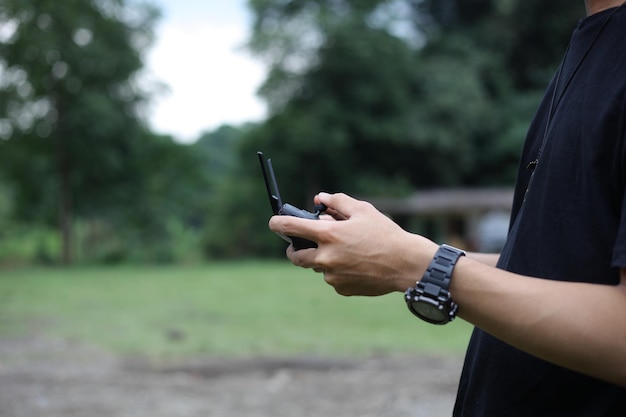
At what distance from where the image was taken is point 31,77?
22.0 m

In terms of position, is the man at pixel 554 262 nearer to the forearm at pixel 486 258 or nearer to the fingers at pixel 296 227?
the fingers at pixel 296 227

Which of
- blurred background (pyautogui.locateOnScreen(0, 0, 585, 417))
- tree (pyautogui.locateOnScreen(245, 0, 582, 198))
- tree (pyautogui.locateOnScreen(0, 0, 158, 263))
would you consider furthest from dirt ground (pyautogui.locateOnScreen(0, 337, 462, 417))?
tree (pyautogui.locateOnScreen(245, 0, 582, 198))

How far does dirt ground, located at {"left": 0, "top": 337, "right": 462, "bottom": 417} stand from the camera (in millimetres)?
5746

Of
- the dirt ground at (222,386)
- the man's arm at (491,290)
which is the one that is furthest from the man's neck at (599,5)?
the dirt ground at (222,386)

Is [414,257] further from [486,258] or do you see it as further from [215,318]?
[215,318]

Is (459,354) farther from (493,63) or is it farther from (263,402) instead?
(493,63)

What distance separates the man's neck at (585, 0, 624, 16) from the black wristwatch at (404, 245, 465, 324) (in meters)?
0.51

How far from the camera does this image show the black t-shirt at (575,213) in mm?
1088

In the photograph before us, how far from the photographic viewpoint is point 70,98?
22.7 meters

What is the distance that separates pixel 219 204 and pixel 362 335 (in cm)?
2122

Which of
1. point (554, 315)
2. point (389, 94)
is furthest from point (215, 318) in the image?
point (389, 94)

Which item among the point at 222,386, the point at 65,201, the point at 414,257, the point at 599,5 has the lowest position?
the point at 222,386

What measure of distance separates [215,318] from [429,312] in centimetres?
993

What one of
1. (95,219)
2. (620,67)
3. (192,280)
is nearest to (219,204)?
(95,219)
